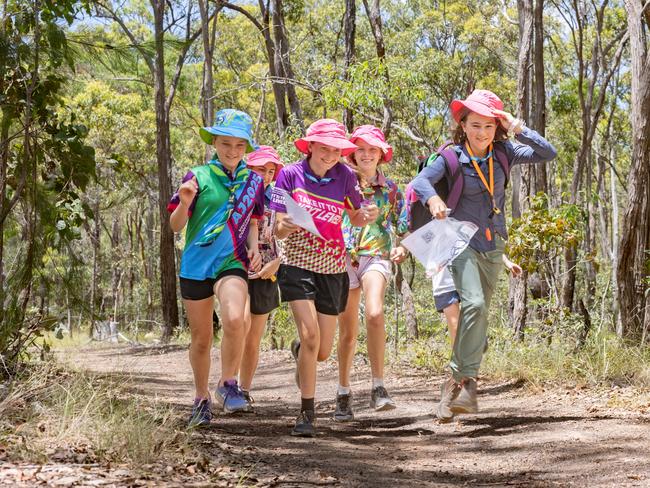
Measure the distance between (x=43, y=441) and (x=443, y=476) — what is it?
194 centimetres

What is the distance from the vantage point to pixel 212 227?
5645mm

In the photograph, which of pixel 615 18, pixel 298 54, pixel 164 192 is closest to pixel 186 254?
pixel 164 192

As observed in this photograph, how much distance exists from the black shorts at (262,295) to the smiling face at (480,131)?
2017 mm

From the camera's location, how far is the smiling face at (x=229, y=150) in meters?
5.77

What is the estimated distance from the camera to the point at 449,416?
5.80 meters

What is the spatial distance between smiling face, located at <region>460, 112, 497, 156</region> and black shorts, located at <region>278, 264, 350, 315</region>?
120 centimetres

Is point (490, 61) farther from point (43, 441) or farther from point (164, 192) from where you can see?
point (43, 441)

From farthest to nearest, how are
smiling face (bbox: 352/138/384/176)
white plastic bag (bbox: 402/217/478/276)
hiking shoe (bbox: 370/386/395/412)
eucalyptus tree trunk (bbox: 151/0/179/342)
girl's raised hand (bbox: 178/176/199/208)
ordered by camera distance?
1. eucalyptus tree trunk (bbox: 151/0/179/342)
2. smiling face (bbox: 352/138/384/176)
3. hiking shoe (bbox: 370/386/395/412)
4. white plastic bag (bbox: 402/217/478/276)
5. girl's raised hand (bbox: 178/176/199/208)

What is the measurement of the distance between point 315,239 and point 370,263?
0.78 meters

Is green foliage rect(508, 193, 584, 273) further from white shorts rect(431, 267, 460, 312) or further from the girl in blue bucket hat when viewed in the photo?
the girl in blue bucket hat

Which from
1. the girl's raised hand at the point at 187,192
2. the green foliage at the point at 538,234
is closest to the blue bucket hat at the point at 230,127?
the girl's raised hand at the point at 187,192

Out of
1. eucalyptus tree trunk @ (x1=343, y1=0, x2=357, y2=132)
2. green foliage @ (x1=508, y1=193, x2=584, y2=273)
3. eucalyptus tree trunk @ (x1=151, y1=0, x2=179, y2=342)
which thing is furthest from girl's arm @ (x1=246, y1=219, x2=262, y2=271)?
eucalyptus tree trunk @ (x1=151, y1=0, x2=179, y2=342)

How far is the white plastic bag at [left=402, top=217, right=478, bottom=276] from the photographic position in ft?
18.1

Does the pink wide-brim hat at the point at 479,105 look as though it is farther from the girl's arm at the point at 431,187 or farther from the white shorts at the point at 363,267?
the white shorts at the point at 363,267
